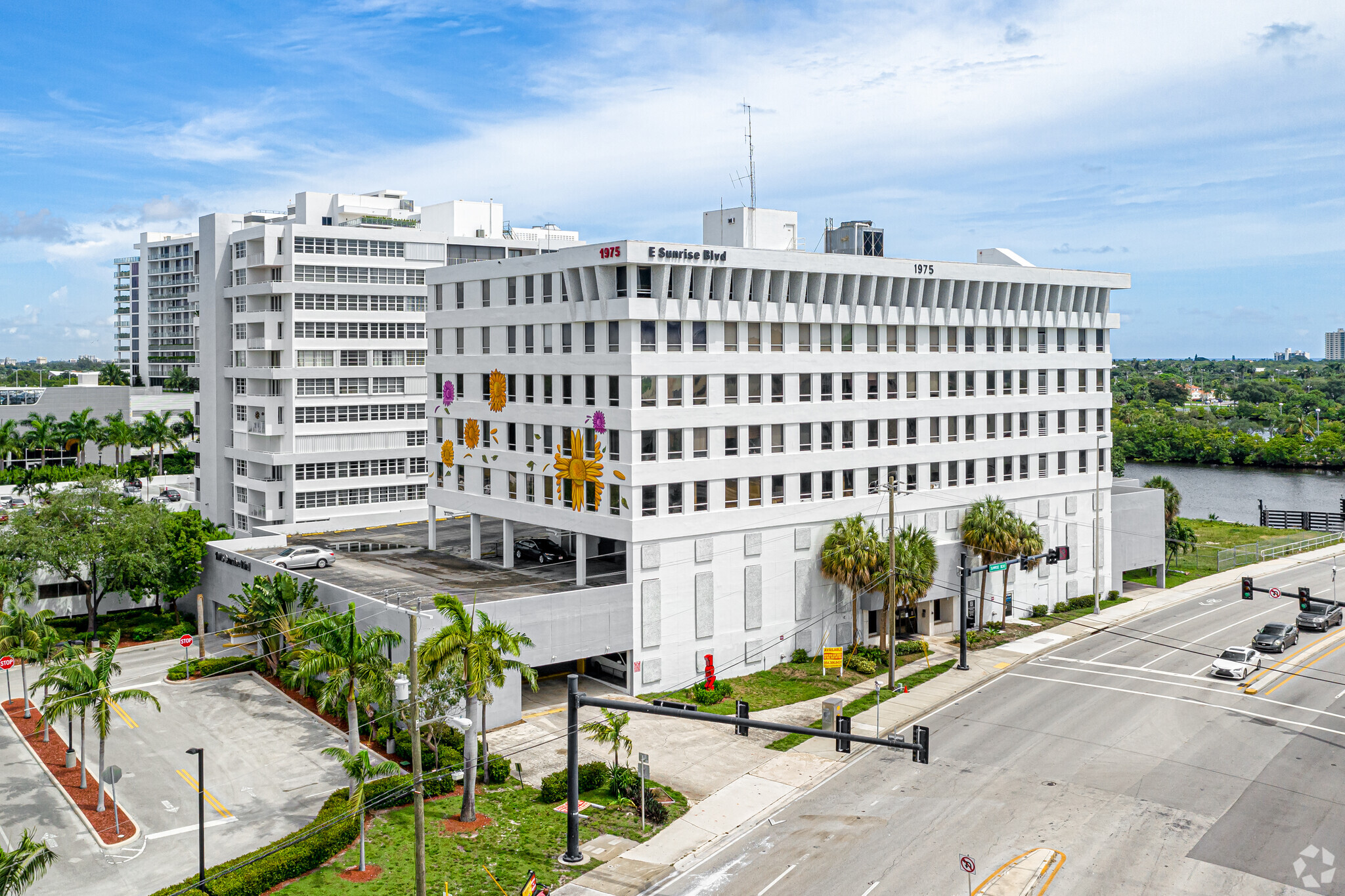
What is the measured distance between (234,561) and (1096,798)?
165 ft

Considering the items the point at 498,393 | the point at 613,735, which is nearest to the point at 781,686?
the point at 613,735

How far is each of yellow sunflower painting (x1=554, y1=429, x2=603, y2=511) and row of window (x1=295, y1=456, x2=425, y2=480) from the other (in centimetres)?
3300

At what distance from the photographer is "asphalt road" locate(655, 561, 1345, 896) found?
35.3 meters

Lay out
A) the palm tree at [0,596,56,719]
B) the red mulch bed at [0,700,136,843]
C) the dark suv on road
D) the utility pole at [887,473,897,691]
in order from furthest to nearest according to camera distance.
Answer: the dark suv on road < the utility pole at [887,473,897,691] < the palm tree at [0,596,56,719] < the red mulch bed at [0,700,136,843]

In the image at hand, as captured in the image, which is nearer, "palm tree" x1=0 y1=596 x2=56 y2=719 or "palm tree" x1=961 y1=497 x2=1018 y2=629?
"palm tree" x1=0 y1=596 x2=56 y2=719

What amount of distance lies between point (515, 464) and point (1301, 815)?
42.3 meters

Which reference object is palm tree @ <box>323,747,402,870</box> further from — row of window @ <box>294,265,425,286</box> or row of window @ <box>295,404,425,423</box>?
row of window @ <box>294,265,425,286</box>

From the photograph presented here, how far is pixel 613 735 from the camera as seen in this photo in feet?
142

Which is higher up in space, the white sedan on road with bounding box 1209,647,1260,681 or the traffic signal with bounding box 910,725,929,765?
the traffic signal with bounding box 910,725,929,765

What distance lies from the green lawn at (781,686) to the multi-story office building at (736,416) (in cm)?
115

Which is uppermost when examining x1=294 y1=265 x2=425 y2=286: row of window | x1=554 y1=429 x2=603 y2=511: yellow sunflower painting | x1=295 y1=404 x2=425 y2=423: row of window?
x1=294 y1=265 x2=425 y2=286: row of window

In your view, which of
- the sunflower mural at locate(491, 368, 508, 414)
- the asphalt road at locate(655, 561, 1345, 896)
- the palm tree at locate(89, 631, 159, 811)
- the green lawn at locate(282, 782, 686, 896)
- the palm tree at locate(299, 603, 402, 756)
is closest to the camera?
the green lawn at locate(282, 782, 686, 896)

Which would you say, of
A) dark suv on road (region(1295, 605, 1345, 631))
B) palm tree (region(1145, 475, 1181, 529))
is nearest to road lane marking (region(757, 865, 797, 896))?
dark suv on road (region(1295, 605, 1345, 631))

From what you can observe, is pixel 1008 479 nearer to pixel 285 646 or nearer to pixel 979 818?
pixel 979 818
